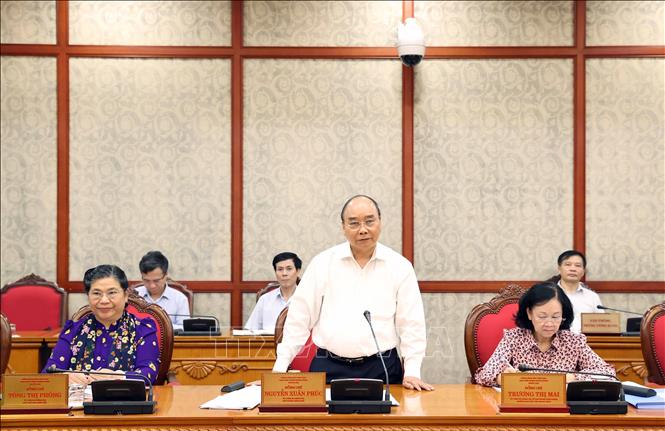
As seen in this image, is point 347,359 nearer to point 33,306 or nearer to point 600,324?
point 600,324

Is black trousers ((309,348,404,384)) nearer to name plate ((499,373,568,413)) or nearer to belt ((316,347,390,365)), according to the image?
belt ((316,347,390,365))

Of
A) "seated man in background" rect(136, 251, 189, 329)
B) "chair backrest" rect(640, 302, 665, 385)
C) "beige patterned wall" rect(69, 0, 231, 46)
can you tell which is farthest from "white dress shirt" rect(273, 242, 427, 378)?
"beige patterned wall" rect(69, 0, 231, 46)

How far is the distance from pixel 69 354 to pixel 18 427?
2.42ft

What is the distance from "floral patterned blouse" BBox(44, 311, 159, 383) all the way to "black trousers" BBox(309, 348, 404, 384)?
64 cm

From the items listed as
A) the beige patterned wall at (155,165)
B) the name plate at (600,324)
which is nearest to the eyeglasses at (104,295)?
the name plate at (600,324)

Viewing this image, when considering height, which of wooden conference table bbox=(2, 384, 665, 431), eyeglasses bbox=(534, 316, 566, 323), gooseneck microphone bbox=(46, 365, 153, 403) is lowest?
wooden conference table bbox=(2, 384, 665, 431)

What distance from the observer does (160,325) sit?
364cm

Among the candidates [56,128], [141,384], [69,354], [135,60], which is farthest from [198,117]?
[141,384]

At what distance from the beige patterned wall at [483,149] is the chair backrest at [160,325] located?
2.89m

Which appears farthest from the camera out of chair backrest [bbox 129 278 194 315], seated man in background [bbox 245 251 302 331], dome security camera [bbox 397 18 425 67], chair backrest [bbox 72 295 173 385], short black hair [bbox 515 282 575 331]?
chair backrest [bbox 129 278 194 315]

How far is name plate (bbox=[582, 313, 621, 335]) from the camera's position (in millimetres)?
4766

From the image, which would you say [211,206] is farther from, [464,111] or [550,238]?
[550,238]

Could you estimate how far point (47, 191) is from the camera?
20.5 ft

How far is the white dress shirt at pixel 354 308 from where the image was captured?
3.30 m
